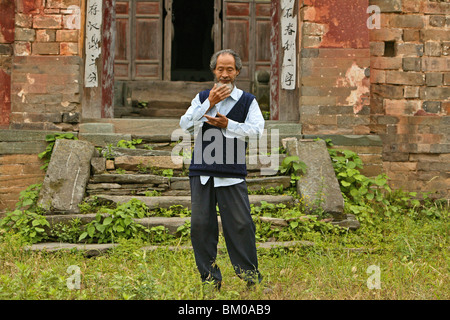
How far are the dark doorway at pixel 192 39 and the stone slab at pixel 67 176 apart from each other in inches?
331

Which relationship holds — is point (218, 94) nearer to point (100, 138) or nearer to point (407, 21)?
point (100, 138)

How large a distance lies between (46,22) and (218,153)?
4185 mm

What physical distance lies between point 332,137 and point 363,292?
321 centimetres

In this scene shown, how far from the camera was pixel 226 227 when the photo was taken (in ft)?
10.3

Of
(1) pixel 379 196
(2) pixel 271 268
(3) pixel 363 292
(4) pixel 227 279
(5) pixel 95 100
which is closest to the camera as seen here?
(3) pixel 363 292

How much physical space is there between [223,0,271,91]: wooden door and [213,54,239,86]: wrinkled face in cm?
759

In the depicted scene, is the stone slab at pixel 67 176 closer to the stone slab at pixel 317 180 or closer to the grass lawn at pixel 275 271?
the grass lawn at pixel 275 271

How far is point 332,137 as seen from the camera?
6.24m

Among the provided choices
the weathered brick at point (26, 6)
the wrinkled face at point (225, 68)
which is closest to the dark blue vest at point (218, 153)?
the wrinkled face at point (225, 68)

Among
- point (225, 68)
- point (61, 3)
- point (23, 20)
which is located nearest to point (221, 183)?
point (225, 68)

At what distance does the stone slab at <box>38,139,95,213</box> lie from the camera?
4.95m

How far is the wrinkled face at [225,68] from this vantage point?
10.2 feet

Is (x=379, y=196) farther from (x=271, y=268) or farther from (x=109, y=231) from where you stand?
(x=109, y=231)

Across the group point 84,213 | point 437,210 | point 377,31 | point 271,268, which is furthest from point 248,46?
point 271,268
